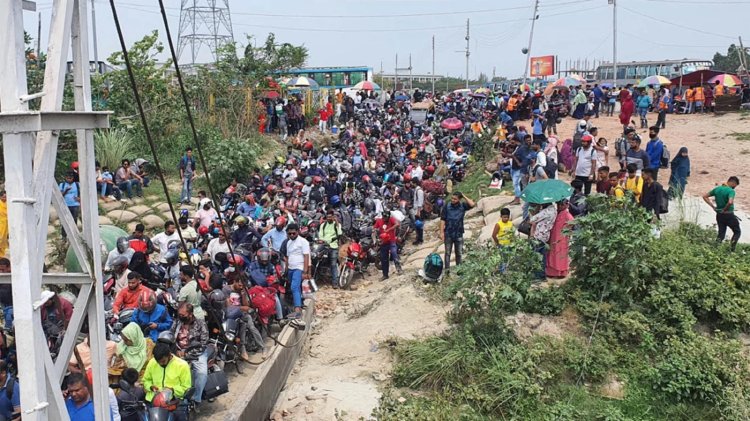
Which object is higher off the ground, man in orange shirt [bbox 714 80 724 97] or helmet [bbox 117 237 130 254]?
man in orange shirt [bbox 714 80 724 97]

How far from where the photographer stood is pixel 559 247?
972 centimetres

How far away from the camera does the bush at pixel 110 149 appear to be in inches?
658

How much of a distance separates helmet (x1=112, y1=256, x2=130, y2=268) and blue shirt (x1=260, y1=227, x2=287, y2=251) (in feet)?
8.40

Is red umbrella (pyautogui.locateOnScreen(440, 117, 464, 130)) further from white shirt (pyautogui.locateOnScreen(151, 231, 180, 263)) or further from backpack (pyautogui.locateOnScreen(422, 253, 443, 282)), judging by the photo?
white shirt (pyautogui.locateOnScreen(151, 231, 180, 263))

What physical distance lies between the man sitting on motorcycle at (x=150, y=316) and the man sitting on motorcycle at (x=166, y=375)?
759 mm

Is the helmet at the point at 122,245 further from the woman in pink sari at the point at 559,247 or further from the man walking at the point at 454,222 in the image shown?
the woman in pink sari at the point at 559,247

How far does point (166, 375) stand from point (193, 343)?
0.74 metres

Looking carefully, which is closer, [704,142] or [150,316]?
[150,316]

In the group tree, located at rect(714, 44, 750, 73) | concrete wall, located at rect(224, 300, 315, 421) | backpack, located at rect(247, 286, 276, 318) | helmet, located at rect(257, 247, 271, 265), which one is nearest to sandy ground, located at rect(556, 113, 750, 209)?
concrete wall, located at rect(224, 300, 315, 421)

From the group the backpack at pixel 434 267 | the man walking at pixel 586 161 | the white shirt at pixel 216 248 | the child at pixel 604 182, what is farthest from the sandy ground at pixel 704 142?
the white shirt at pixel 216 248

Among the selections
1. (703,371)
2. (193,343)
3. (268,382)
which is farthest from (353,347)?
(703,371)

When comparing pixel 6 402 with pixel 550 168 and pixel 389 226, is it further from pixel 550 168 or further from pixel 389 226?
pixel 550 168

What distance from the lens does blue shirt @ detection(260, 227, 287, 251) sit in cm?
1079

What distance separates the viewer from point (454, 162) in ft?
63.1
